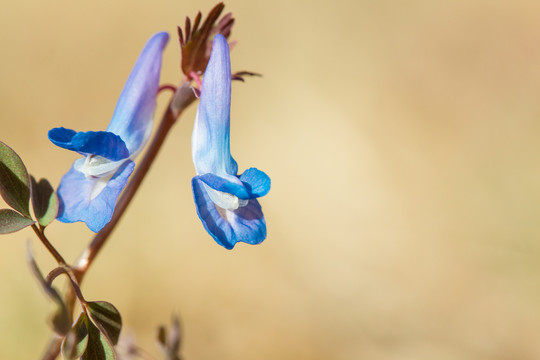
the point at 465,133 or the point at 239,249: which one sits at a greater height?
the point at 465,133

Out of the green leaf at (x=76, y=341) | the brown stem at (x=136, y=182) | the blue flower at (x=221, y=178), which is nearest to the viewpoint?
the green leaf at (x=76, y=341)

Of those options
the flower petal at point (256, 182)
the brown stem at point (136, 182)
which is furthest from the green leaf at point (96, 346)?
the flower petal at point (256, 182)

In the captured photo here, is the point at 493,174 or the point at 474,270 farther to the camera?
the point at 493,174

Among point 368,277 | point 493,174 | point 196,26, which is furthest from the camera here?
point 493,174

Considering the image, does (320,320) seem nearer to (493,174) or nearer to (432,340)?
(432,340)

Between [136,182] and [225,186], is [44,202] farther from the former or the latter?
[225,186]

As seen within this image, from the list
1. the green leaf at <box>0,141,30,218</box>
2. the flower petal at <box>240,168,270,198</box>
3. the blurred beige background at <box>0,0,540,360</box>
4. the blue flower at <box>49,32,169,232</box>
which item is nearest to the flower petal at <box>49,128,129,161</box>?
the blue flower at <box>49,32,169,232</box>

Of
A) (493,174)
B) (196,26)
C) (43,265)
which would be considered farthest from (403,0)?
(196,26)

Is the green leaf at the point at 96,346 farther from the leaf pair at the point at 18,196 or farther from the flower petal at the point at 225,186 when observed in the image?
the flower petal at the point at 225,186
